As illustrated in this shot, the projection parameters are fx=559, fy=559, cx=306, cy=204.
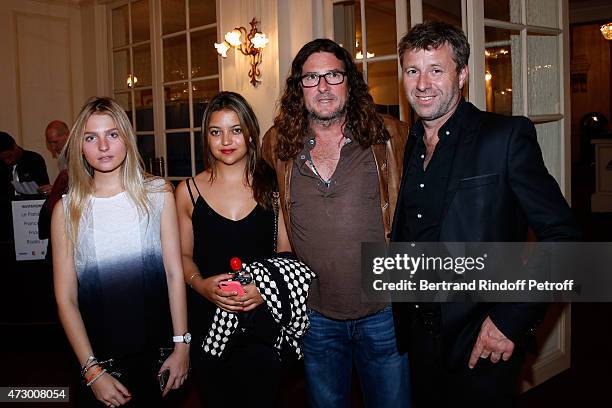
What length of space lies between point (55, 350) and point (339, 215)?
3289mm

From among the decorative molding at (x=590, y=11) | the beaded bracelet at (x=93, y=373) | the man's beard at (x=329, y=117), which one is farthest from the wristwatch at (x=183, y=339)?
the decorative molding at (x=590, y=11)

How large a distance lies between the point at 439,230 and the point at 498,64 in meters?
1.67

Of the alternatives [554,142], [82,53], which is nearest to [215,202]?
[554,142]

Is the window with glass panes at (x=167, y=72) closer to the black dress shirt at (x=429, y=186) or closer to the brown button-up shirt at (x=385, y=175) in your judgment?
the brown button-up shirt at (x=385, y=175)

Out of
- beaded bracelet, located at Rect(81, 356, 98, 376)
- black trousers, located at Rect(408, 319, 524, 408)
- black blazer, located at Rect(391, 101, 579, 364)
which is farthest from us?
beaded bracelet, located at Rect(81, 356, 98, 376)

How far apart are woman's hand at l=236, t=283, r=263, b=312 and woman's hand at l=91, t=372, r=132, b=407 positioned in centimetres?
45

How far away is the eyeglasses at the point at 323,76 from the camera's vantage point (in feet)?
6.79

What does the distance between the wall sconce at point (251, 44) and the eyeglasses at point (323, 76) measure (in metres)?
3.00

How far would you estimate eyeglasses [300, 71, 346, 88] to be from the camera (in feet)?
6.79

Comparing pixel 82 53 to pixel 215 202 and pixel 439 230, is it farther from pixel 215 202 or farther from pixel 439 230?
pixel 439 230

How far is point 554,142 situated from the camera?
323 centimetres

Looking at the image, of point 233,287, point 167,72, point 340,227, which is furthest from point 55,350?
point 167,72

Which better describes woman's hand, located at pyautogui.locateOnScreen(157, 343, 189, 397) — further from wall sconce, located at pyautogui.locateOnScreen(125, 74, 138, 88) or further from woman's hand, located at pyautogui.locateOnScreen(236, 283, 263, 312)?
wall sconce, located at pyautogui.locateOnScreen(125, 74, 138, 88)

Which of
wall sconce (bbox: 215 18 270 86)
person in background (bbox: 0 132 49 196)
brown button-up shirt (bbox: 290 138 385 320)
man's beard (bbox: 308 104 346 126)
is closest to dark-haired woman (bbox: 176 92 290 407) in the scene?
brown button-up shirt (bbox: 290 138 385 320)
